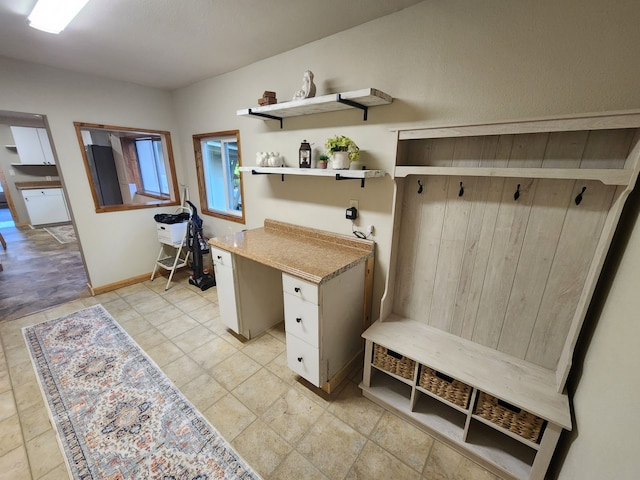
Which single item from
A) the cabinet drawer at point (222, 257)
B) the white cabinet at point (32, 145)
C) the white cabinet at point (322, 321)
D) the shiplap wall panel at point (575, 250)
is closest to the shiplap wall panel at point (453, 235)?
the shiplap wall panel at point (575, 250)

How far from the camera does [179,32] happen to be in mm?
1873

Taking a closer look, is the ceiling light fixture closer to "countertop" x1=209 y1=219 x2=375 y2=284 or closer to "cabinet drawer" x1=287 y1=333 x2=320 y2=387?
"countertop" x1=209 y1=219 x2=375 y2=284

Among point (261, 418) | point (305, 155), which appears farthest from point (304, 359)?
point (305, 155)

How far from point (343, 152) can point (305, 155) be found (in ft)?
1.37

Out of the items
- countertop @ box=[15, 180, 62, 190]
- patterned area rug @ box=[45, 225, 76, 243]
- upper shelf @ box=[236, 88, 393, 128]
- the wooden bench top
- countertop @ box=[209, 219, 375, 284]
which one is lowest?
patterned area rug @ box=[45, 225, 76, 243]

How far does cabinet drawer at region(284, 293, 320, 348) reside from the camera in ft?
5.39

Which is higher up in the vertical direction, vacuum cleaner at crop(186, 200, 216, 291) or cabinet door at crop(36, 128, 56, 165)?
cabinet door at crop(36, 128, 56, 165)

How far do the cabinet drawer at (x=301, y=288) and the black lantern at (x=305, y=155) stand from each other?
92cm

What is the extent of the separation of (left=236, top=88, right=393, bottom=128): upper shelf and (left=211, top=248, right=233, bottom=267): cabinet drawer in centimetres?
118

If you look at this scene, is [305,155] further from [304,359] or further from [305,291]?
[304,359]

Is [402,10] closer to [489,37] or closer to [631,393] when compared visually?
[489,37]

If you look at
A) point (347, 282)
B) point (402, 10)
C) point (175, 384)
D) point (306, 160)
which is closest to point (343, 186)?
point (306, 160)

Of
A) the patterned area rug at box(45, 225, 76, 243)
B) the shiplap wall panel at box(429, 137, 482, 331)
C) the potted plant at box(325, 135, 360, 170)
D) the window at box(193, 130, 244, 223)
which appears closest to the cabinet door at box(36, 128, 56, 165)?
the patterned area rug at box(45, 225, 76, 243)

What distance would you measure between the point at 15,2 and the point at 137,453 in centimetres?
270
